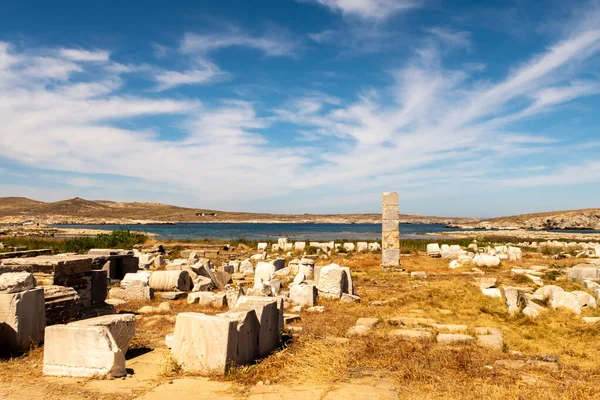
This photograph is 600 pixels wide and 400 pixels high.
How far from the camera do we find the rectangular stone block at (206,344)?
568 cm

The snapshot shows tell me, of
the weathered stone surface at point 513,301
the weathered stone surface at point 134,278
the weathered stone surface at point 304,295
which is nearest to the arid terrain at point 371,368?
the weathered stone surface at point 513,301

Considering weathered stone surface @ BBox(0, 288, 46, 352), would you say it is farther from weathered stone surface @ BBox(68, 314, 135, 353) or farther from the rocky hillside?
the rocky hillside

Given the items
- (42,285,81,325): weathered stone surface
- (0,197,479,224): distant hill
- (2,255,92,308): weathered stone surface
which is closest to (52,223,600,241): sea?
(0,197,479,224): distant hill

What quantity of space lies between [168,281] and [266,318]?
21.9 ft

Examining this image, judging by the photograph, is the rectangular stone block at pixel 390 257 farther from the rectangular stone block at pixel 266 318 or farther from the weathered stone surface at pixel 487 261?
the rectangular stone block at pixel 266 318

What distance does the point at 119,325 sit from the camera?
249 inches

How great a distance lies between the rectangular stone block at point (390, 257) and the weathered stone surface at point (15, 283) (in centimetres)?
1457

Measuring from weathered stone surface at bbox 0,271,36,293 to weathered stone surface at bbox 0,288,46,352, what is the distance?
0.40 ft

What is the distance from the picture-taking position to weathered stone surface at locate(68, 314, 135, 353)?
6093mm

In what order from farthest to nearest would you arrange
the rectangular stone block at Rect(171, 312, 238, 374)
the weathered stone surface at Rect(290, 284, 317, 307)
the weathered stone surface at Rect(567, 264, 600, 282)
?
the weathered stone surface at Rect(567, 264, 600, 282)
the weathered stone surface at Rect(290, 284, 317, 307)
the rectangular stone block at Rect(171, 312, 238, 374)

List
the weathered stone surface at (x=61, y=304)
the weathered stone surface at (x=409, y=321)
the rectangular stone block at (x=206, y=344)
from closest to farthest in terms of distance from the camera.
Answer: the rectangular stone block at (x=206, y=344) < the weathered stone surface at (x=61, y=304) < the weathered stone surface at (x=409, y=321)

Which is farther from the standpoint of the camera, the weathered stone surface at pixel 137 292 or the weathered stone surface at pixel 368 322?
the weathered stone surface at pixel 137 292

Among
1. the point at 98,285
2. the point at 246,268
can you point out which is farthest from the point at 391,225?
the point at 98,285

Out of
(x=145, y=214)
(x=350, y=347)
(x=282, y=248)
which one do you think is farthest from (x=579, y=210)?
(x=145, y=214)
